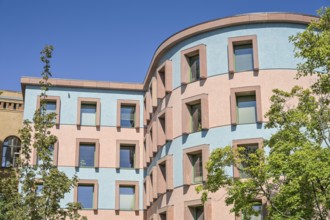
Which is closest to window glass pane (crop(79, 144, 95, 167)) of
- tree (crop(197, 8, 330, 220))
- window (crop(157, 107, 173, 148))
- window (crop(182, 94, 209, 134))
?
window (crop(157, 107, 173, 148))

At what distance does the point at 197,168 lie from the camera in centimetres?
3241

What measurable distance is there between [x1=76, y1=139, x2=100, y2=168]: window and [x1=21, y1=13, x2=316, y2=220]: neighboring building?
77mm

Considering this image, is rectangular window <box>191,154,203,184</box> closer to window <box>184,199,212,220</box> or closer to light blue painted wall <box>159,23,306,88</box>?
window <box>184,199,212,220</box>

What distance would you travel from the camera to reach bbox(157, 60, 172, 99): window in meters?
35.3

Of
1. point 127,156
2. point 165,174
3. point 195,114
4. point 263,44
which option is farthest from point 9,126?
point 263,44

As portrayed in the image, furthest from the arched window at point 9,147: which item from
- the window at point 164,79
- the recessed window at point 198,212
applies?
the recessed window at point 198,212

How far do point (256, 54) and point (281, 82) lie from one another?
219 centimetres

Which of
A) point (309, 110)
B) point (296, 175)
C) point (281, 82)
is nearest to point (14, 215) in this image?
point (296, 175)

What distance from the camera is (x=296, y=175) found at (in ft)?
65.4

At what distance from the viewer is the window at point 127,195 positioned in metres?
41.5

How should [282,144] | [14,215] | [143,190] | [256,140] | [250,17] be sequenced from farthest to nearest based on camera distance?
1. [143,190]
2. [250,17]
3. [256,140]
4. [282,144]
5. [14,215]

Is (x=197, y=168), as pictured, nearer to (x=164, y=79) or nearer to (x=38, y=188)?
(x=164, y=79)

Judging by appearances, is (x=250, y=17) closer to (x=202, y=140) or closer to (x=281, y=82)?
(x=281, y=82)

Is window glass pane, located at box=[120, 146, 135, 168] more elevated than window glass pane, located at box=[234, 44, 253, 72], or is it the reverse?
window glass pane, located at box=[234, 44, 253, 72]
